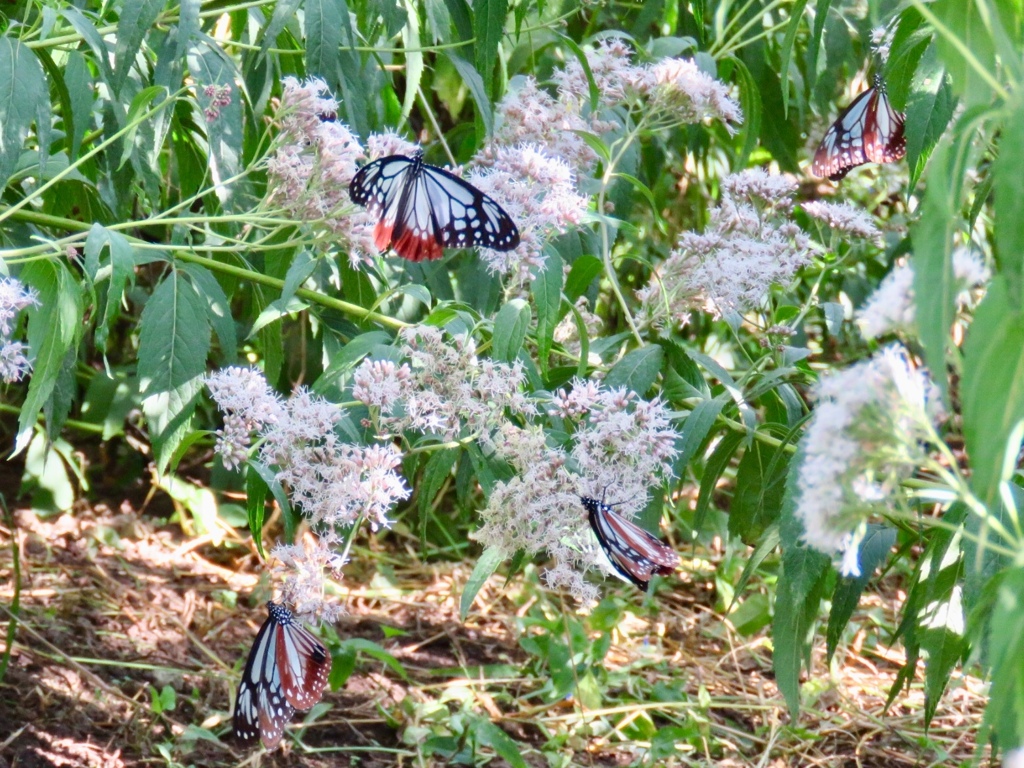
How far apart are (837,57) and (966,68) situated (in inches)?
83.3

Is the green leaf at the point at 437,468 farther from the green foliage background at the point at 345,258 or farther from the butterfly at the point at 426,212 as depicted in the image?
the butterfly at the point at 426,212

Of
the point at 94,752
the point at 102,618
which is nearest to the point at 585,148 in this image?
the point at 94,752

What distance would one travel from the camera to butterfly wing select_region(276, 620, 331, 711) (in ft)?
6.02

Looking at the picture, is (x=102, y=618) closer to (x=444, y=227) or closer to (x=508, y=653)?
(x=508, y=653)

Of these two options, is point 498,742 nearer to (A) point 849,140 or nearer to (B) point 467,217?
(B) point 467,217

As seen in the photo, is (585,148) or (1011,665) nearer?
(1011,665)

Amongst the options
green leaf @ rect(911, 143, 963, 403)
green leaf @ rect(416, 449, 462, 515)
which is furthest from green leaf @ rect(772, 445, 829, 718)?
green leaf @ rect(911, 143, 963, 403)

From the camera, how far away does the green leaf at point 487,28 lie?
1739 millimetres

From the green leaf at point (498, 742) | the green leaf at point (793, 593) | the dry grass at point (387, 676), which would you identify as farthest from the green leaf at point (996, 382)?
the dry grass at point (387, 676)

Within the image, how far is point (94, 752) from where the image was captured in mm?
2467

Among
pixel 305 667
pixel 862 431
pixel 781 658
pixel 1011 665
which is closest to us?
pixel 1011 665

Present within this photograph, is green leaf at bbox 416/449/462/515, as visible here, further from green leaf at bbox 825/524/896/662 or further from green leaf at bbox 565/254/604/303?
green leaf at bbox 825/524/896/662

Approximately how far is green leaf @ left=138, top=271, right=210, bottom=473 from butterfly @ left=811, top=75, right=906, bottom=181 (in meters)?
1.23

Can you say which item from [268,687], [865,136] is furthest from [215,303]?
[865,136]
